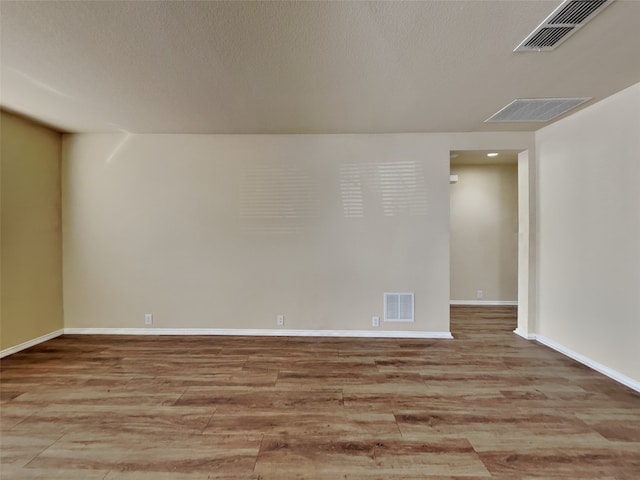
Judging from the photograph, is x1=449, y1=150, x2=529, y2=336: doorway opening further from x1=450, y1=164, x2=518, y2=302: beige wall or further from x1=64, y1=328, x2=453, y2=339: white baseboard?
x1=64, y1=328, x2=453, y2=339: white baseboard

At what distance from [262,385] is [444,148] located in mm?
3402

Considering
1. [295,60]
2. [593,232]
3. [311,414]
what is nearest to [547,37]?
[295,60]

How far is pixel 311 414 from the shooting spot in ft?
6.76

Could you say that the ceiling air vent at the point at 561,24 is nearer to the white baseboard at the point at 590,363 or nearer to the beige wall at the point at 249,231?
the beige wall at the point at 249,231

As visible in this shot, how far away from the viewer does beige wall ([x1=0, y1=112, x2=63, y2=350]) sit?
303 centimetres

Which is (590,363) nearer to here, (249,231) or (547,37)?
(547,37)

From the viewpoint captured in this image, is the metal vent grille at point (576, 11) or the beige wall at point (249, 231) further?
the beige wall at point (249, 231)

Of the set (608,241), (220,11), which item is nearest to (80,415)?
(220,11)

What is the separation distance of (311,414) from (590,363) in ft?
9.44

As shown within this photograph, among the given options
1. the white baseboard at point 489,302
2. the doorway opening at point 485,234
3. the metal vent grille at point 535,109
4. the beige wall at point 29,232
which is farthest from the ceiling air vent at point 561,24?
the beige wall at point 29,232

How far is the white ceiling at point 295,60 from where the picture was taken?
1.57 meters

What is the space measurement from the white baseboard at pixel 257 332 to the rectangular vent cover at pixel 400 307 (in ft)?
0.59

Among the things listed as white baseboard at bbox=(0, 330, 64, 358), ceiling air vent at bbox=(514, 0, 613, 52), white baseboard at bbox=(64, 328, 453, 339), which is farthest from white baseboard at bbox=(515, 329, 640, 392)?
white baseboard at bbox=(0, 330, 64, 358)

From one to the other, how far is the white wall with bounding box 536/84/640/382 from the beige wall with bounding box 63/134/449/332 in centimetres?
118
